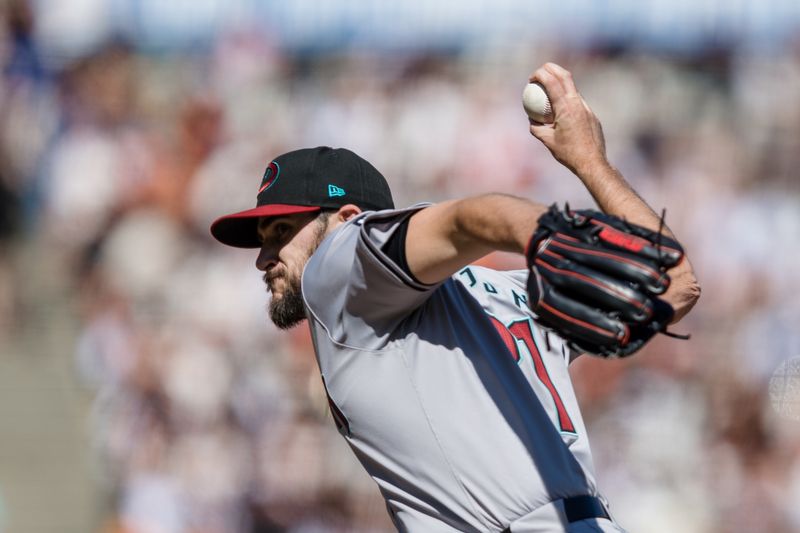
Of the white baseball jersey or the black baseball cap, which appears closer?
the white baseball jersey

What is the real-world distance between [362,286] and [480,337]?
359 millimetres

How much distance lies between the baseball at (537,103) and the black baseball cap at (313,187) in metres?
0.54

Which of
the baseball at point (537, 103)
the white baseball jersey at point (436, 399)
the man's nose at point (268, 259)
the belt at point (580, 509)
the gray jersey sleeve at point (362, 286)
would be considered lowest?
the belt at point (580, 509)

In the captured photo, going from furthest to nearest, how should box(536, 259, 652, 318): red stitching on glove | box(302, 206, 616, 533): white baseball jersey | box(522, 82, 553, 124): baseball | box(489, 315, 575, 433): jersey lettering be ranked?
box(522, 82, 553, 124): baseball < box(489, 315, 575, 433): jersey lettering < box(302, 206, 616, 533): white baseball jersey < box(536, 259, 652, 318): red stitching on glove

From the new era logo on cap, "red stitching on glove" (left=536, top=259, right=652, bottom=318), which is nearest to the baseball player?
"red stitching on glove" (left=536, top=259, right=652, bottom=318)

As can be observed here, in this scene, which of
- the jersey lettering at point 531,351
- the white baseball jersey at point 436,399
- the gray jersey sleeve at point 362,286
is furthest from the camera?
the jersey lettering at point 531,351

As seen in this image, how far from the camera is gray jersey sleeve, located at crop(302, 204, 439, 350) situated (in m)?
2.04

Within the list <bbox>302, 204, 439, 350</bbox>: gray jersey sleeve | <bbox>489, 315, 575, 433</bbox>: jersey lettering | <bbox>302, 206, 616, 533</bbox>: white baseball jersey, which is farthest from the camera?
<bbox>489, 315, 575, 433</bbox>: jersey lettering

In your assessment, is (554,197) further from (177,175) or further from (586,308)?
(586,308)

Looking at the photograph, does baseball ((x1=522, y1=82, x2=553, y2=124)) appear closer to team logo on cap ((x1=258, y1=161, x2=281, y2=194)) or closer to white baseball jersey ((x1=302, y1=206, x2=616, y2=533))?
white baseball jersey ((x1=302, y1=206, x2=616, y2=533))

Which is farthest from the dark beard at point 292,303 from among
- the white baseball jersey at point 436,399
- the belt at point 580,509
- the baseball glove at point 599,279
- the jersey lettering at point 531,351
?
the baseball glove at point 599,279

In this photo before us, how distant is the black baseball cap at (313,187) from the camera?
2.68m

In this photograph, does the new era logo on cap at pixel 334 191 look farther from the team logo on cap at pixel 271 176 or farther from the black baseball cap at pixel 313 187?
the team logo on cap at pixel 271 176

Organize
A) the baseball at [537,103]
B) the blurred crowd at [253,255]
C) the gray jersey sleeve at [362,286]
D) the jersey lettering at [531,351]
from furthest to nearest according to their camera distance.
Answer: the blurred crowd at [253,255] < the baseball at [537,103] < the jersey lettering at [531,351] < the gray jersey sleeve at [362,286]
